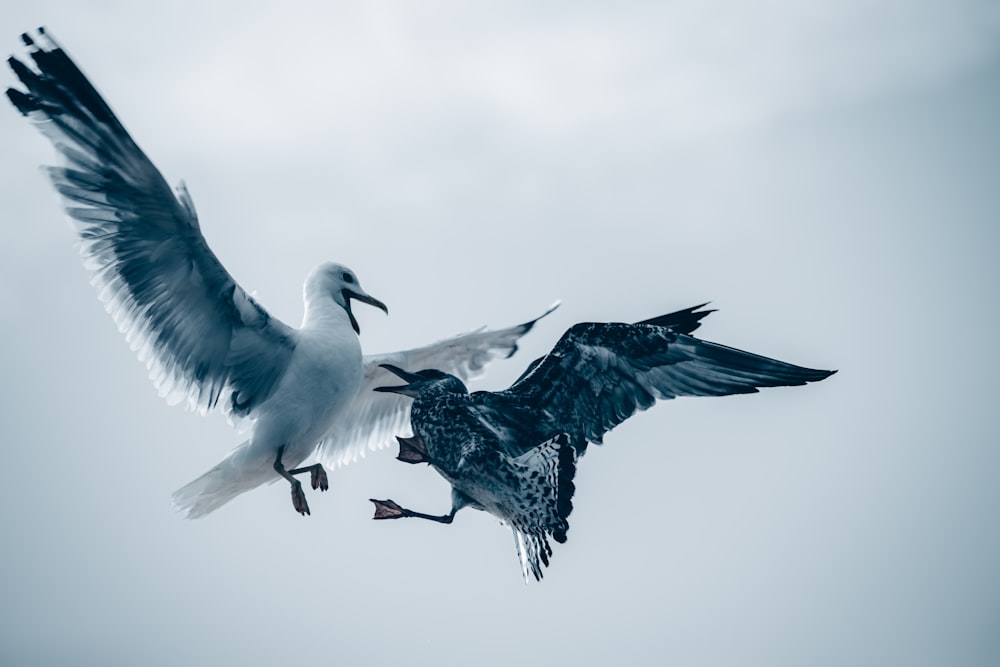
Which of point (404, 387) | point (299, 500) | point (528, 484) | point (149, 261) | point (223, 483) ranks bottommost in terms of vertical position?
point (223, 483)

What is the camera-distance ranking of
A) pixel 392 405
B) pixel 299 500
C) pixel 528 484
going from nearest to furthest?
pixel 528 484 < pixel 299 500 < pixel 392 405

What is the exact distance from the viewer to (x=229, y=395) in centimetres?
794

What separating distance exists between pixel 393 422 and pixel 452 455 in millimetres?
3848

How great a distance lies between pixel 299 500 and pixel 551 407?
1980 mm

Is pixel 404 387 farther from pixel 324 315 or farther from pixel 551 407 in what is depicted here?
pixel 324 315

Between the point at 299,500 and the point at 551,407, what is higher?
the point at 551,407

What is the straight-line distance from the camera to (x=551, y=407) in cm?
651

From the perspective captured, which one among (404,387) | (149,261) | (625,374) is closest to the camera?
(404,387)

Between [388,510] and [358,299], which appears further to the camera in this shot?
[358,299]

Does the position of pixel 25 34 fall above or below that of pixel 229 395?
above

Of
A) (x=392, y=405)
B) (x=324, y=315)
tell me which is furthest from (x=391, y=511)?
(x=392, y=405)

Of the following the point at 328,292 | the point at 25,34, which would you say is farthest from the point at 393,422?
the point at 25,34

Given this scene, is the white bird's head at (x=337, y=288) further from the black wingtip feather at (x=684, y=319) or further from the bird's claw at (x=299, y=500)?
the black wingtip feather at (x=684, y=319)

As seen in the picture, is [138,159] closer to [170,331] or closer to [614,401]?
[170,331]
